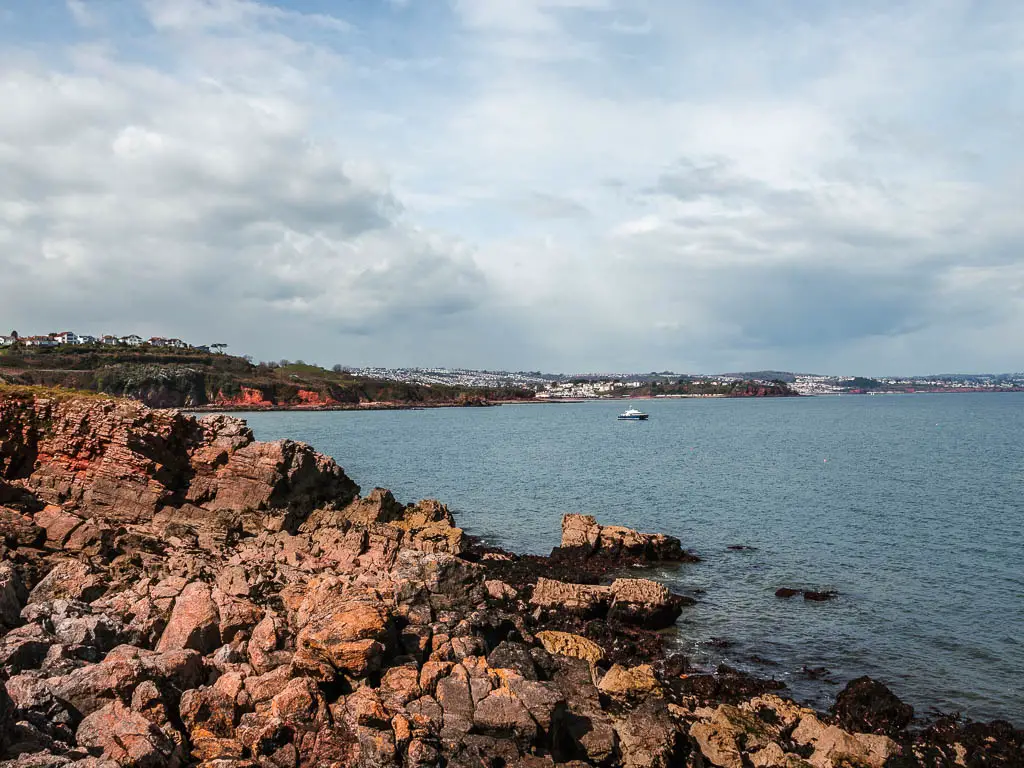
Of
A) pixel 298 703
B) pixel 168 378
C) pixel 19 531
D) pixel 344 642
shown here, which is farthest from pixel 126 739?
pixel 168 378

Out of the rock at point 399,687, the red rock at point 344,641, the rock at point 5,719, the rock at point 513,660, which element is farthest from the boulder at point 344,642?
the rock at point 5,719

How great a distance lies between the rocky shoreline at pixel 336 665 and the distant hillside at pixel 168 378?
112501 mm

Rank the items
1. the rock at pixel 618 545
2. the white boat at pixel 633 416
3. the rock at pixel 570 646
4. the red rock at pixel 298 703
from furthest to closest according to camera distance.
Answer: the white boat at pixel 633 416 → the rock at pixel 618 545 → the rock at pixel 570 646 → the red rock at pixel 298 703

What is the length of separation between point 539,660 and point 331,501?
17648mm

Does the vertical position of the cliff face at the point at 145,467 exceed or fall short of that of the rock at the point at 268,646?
it exceeds it

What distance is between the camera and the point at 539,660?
1512 centimetres

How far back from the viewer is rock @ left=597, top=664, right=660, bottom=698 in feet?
50.8

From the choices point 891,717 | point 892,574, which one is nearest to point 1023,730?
point 891,717

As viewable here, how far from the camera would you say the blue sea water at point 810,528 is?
67.0 feet

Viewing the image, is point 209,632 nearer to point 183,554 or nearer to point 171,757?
point 171,757

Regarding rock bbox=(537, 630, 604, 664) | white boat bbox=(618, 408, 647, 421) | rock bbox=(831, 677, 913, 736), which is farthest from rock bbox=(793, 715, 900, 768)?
white boat bbox=(618, 408, 647, 421)

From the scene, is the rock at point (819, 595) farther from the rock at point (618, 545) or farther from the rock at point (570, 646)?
the rock at point (570, 646)

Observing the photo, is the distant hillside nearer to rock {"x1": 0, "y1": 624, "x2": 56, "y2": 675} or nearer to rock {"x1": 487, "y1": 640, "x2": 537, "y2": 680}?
rock {"x1": 0, "y1": 624, "x2": 56, "y2": 675}

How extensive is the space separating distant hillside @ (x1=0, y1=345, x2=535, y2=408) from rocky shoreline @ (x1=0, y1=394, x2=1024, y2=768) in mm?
112501
